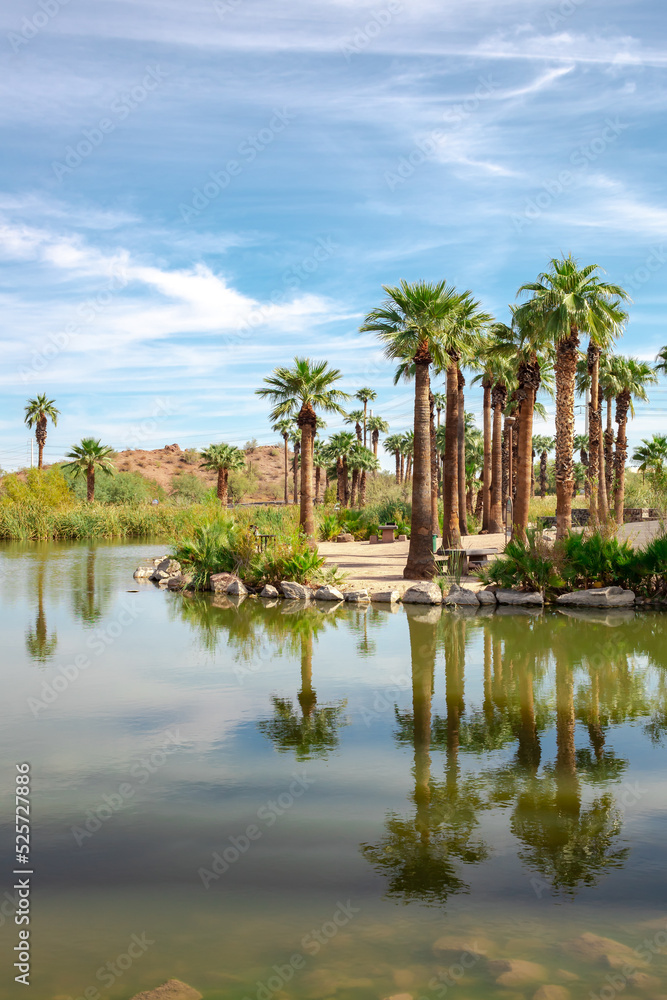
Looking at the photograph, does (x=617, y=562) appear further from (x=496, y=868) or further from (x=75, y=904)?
(x=75, y=904)

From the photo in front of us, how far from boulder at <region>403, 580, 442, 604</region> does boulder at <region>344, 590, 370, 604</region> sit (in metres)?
1.05

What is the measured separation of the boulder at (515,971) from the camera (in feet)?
14.4

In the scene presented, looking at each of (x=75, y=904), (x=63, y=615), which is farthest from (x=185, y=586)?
(x=75, y=904)

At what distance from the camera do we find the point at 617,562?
19.8m

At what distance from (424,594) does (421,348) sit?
732cm

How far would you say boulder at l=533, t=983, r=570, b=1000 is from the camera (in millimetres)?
4234

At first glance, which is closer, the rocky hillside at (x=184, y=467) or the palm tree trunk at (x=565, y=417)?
the palm tree trunk at (x=565, y=417)

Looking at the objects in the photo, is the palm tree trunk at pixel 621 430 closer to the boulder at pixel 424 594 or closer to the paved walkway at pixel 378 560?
the paved walkway at pixel 378 560

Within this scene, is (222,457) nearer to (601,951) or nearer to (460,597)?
(460,597)

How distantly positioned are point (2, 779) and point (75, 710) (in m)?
2.50

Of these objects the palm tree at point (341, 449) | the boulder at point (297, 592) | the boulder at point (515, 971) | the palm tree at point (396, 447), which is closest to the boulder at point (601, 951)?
the boulder at point (515, 971)

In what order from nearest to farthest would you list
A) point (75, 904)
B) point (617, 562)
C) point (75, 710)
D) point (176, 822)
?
1. point (75, 904)
2. point (176, 822)
3. point (75, 710)
4. point (617, 562)

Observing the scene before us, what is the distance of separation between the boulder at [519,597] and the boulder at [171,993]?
1642cm

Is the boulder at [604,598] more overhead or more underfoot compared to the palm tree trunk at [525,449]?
more underfoot
